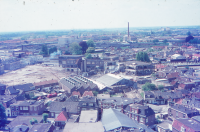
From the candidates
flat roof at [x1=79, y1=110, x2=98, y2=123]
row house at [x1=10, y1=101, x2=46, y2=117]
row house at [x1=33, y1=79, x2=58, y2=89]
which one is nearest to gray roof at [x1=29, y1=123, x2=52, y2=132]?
flat roof at [x1=79, y1=110, x2=98, y2=123]

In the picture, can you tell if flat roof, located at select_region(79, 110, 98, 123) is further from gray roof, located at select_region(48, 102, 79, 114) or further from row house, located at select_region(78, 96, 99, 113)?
gray roof, located at select_region(48, 102, 79, 114)

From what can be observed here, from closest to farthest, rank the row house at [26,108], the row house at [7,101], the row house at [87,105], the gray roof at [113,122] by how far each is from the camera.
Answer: the gray roof at [113,122] → the row house at [87,105] → the row house at [26,108] → the row house at [7,101]

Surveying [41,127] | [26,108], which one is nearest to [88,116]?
[41,127]

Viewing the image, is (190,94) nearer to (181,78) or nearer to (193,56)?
(181,78)

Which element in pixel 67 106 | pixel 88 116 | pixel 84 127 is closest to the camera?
pixel 84 127

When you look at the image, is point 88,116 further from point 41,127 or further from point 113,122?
point 41,127

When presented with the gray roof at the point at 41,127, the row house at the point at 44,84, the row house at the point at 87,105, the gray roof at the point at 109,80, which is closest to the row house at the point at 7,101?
the row house at the point at 44,84

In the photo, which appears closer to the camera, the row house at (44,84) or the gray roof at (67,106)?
the gray roof at (67,106)

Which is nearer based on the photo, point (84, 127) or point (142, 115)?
point (84, 127)

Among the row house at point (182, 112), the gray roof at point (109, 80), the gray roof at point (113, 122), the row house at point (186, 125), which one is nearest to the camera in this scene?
the row house at point (186, 125)

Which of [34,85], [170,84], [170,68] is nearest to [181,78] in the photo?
[170,84]

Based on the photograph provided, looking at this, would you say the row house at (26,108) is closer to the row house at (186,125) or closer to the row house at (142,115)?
the row house at (142,115)
